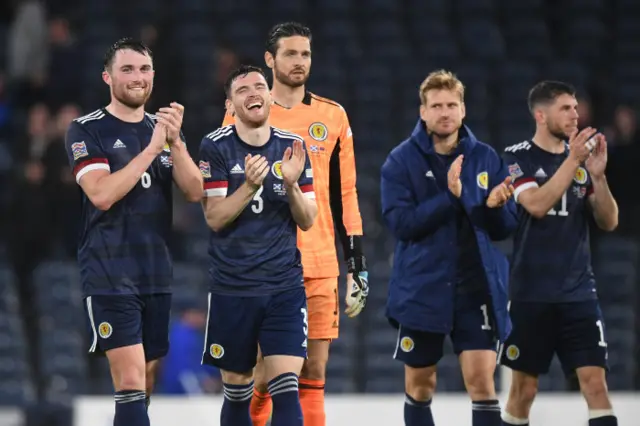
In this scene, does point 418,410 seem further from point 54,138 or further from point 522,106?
point 522,106

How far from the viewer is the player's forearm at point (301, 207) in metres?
6.56

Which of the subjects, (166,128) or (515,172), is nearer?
(166,128)

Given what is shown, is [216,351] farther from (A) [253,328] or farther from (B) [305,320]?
(B) [305,320]

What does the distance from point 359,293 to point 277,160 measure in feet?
Answer: 3.21

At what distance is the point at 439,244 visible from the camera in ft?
24.4

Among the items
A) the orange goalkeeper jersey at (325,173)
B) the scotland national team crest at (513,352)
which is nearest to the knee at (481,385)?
the scotland national team crest at (513,352)

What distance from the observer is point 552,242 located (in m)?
7.71

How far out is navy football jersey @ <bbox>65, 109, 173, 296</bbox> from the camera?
6695 mm

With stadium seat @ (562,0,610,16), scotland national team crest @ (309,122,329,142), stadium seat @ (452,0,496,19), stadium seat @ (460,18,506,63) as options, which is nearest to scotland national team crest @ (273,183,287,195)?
scotland national team crest @ (309,122,329,142)

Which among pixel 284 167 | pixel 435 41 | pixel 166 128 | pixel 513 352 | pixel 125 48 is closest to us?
pixel 284 167

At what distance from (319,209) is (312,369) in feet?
2.93

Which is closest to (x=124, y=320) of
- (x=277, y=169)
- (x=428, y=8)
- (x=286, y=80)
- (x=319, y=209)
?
(x=277, y=169)

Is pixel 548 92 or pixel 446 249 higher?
pixel 548 92

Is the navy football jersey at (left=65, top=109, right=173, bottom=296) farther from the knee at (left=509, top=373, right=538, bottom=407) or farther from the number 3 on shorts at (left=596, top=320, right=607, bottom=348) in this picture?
the number 3 on shorts at (left=596, top=320, right=607, bottom=348)
